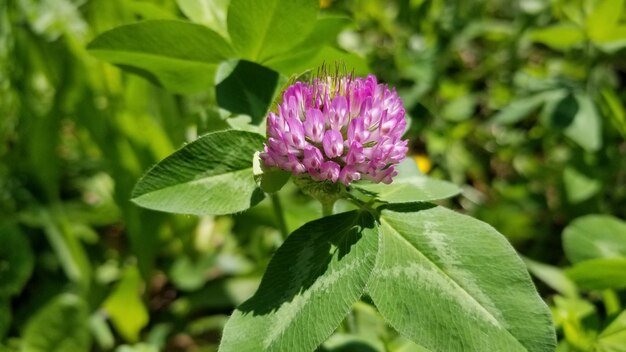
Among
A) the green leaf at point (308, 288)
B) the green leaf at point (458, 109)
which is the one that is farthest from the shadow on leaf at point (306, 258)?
the green leaf at point (458, 109)

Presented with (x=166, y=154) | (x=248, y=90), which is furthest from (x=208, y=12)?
(x=166, y=154)

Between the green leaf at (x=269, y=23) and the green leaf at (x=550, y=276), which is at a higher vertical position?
the green leaf at (x=269, y=23)

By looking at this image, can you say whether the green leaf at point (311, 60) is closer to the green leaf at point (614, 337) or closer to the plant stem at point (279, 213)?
the plant stem at point (279, 213)

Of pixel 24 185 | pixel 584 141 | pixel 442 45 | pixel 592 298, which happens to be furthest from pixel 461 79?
pixel 24 185

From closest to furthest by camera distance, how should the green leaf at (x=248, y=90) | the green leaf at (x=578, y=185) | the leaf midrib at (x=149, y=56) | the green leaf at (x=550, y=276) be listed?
1. the green leaf at (x=248, y=90)
2. the leaf midrib at (x=149, y=56)
3. the green leaf at (x=550, y=276)
4. the green leaf at (x=578, y=185)

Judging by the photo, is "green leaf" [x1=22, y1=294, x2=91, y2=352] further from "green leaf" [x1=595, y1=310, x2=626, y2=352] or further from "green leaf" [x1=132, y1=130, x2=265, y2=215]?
"green leaf" [x1=595, y1=310, x2=626, y2=352]

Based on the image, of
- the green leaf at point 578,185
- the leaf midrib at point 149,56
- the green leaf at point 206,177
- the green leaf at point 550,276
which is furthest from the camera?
the green leaf at point 578,185
